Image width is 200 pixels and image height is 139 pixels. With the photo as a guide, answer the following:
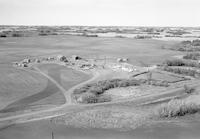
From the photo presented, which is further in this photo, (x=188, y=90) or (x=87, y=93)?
(x=188, y=90)

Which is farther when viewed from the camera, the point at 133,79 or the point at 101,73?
the point at 101,73

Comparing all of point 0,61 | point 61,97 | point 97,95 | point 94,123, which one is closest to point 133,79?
point 97,95

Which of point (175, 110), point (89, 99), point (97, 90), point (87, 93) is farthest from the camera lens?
point (97, 90)

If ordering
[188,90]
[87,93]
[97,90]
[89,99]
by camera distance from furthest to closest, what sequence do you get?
[188,90] → [97,90] → [87,93] → [89,99]

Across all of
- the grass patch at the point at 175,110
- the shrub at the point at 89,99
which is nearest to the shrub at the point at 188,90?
the grass patch at the point at 175,110

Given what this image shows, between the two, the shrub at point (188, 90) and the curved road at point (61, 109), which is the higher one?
the shrub at point (188, 90)

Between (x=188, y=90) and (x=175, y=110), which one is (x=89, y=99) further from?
(x=188, y=90)

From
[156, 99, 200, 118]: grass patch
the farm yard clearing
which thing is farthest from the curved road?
[156, 99, 200, 118]: grass patch

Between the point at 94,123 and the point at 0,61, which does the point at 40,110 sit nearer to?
the point at 94,123

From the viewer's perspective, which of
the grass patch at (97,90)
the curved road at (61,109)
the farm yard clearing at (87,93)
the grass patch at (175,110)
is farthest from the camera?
the grass patch at (97,90)

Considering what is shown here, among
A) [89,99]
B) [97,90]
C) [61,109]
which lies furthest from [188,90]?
[61,109]

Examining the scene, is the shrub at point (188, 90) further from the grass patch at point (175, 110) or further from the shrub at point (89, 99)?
the shrub at point (89, 99)
